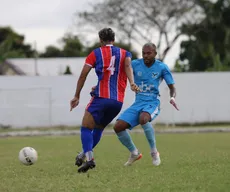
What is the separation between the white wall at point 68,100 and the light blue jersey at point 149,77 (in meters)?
20.8

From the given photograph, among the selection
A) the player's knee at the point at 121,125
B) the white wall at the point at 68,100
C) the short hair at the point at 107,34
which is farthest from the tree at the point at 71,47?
the short hair at the point at 107,34

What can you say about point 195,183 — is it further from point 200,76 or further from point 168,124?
point 200,76

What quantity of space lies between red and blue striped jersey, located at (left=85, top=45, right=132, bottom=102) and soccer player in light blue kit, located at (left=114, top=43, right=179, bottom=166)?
34.3 inches

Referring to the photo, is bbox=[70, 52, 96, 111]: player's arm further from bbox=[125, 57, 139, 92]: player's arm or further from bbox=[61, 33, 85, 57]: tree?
bbox=[61, 33, 85, 57]: tree

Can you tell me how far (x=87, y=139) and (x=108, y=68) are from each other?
111cm

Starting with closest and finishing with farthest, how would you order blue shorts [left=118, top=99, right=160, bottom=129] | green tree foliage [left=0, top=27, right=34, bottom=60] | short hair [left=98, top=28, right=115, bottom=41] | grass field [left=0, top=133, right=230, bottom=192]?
grass field [left=0, top=133, right=230, bottom=192] → short hair [left=98, top=28, right=115, bottom=41] → blue shorts [left=118, top=99, right=160, bottom=129] → green tree foliage [left=0, top=27, right=34, bottom=60]

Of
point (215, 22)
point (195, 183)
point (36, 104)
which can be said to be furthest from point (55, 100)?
point (195, 183)

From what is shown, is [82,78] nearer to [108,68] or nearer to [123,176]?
[108,68]

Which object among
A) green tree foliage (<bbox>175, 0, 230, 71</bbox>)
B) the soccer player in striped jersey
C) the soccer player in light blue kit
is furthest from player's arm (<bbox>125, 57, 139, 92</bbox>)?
green tree foliage (<bbox>175, 0, 230, 71</bbox>)

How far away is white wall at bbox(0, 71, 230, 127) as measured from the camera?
31906 mm

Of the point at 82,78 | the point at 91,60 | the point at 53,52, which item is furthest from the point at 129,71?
A: the point at 53,52

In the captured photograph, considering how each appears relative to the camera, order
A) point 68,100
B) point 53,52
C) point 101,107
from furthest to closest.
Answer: point 53,52 < point 68,100 < point 101,107

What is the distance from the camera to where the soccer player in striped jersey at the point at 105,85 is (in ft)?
32.6

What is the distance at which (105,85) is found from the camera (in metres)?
9.99
